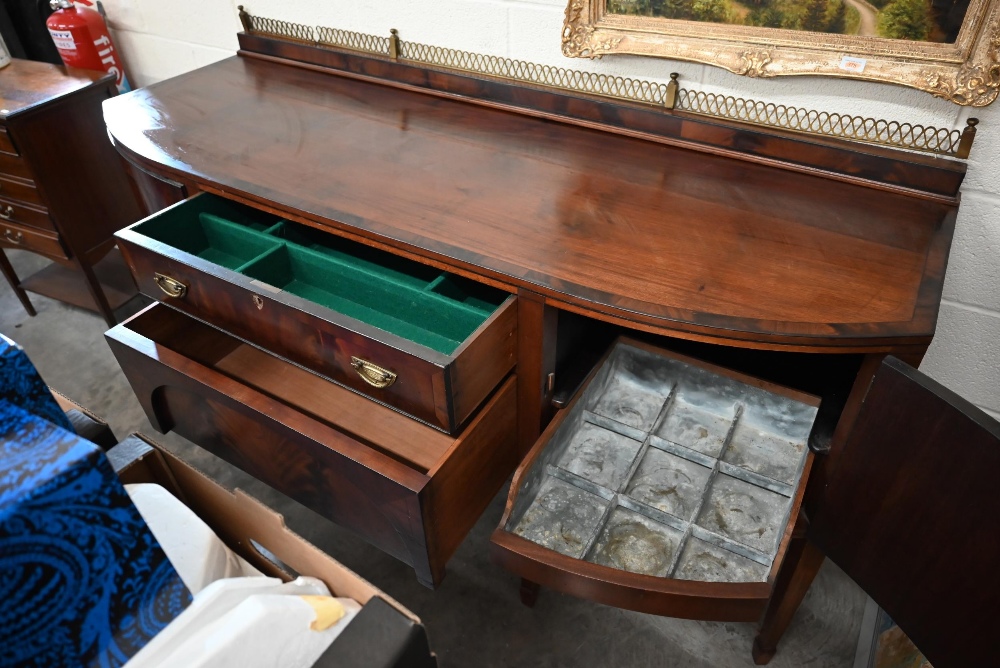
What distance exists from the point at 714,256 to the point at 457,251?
351mm

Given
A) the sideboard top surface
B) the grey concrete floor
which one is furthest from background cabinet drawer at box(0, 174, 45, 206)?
the grey concrete floor

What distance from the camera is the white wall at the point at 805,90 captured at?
104 cm

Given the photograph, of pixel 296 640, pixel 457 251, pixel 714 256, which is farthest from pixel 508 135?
pixel 296 640

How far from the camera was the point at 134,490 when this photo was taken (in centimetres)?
77

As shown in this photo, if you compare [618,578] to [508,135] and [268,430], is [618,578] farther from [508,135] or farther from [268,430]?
[508,135]

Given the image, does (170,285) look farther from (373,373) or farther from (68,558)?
(68,558)

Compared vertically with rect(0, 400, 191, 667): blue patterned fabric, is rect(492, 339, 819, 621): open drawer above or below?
below

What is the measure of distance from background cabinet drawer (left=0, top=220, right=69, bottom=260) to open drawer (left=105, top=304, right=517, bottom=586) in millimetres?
830

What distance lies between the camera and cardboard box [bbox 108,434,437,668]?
581 millimetres

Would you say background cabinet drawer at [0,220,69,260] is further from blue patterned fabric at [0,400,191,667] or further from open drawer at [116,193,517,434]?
blue patterned fabric at [0,400,191,667]

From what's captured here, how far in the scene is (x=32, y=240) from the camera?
1.84 metres

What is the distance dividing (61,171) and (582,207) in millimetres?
1442

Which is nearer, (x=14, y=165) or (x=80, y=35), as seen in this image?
(x=14, y=165)

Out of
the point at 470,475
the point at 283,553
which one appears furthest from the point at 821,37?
the point at 283,553
